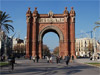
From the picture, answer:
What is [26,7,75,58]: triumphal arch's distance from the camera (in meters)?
56.1

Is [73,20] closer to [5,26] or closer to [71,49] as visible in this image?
[71,49]

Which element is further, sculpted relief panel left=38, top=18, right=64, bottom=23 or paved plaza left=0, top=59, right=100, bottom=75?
sculpted relief panel left=38, top=18, right=64, bottom=23

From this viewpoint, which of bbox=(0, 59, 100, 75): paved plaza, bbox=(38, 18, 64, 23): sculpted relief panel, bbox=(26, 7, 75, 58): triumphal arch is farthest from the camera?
bbox=(38, 18, 64, 23): sculpted relief panel

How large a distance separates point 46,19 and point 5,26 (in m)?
22.6

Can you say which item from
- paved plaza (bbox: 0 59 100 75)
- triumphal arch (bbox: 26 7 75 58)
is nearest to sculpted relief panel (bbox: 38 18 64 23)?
triumphal arch (bbox: 26 7 75 58)

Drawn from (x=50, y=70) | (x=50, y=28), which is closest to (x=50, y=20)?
(x=50, y=28)

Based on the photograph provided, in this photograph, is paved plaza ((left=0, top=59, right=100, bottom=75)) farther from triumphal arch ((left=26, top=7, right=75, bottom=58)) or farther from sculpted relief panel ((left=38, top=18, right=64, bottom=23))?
sculpted relief panel ((left=38, top=18, right=64, bottom=23))

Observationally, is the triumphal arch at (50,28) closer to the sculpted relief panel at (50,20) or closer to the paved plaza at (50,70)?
the sculpted relief panel at (50,20)

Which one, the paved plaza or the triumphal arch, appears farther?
the triumphal arch

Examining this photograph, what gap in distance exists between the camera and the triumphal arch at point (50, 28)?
2207 inches

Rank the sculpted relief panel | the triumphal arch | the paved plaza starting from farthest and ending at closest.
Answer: the sculpted relief panel, the triumphal arch, the paved plaza

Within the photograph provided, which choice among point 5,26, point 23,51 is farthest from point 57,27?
point 23,51

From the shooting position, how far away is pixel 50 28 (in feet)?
187

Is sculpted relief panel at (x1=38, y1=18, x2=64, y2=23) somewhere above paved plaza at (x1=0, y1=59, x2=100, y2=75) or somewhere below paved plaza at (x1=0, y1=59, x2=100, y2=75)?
above
